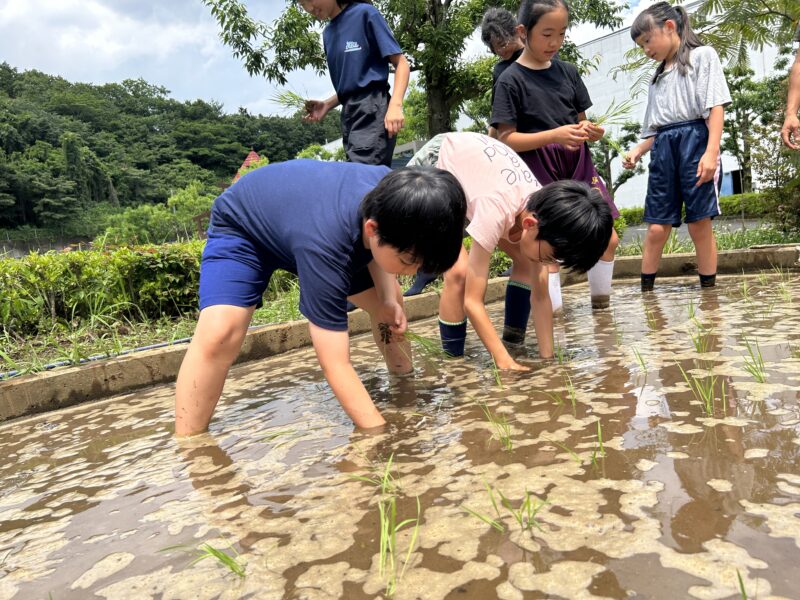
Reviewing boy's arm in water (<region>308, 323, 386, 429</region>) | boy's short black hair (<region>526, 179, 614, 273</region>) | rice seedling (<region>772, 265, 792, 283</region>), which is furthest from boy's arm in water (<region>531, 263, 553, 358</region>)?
rice seedling (<region>772, 265, 792, 283</region>)

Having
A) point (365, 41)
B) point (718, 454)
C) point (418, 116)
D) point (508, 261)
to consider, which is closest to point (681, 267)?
point (508, 261)

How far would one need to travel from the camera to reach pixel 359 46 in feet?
11.0

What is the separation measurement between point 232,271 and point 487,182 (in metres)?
1.16

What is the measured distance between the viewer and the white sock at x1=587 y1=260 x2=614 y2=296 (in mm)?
3971

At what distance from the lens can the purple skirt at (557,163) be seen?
3.55 metres

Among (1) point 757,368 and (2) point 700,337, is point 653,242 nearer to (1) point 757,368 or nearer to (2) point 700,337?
(2) point 700,337

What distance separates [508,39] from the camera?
4.00 meters

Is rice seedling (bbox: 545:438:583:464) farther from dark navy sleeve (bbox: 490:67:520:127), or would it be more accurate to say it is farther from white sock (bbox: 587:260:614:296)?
white sock (bbox: 587:260:614:296)

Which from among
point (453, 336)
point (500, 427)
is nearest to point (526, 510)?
point (500, 427)

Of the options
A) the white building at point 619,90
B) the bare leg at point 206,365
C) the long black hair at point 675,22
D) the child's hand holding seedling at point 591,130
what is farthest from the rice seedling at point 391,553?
the white building at point 619,90

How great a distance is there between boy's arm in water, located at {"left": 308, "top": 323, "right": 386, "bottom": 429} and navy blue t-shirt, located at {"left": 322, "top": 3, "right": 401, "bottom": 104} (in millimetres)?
1890

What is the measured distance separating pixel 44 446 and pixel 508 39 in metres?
3.42

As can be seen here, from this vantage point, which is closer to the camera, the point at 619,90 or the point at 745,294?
the point at 745,294

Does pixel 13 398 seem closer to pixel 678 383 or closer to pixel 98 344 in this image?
pixel 98 344
